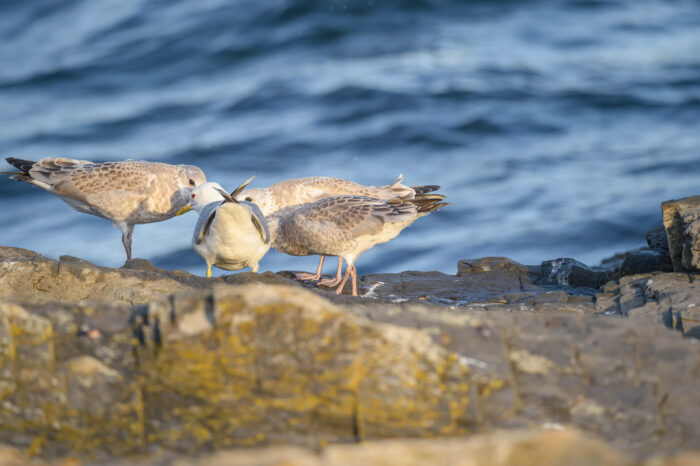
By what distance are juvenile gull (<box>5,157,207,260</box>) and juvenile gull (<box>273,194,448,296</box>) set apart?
1556mm

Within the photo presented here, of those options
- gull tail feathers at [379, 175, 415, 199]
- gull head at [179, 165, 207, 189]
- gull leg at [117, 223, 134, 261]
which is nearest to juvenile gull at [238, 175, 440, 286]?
gull tail feathers at [379, 175, 415, 199]

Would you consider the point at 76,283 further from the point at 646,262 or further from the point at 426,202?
the point at 646,262

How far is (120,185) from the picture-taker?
903cm

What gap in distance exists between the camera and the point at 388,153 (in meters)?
19.1

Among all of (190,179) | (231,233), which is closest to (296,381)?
(231,233)

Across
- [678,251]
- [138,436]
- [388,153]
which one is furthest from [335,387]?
[388,153]

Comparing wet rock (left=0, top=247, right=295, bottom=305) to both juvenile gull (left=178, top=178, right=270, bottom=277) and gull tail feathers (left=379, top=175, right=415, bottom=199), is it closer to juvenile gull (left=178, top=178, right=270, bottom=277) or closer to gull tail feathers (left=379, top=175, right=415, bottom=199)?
juvenile gull (left=178, top=178, right=270, bottom=277)

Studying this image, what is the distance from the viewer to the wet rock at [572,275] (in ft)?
25.6

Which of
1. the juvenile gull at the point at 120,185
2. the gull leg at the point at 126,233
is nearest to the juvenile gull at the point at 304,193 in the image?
the juvenile gull at the point at 120,185

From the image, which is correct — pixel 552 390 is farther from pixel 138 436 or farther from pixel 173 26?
pixel 173 26

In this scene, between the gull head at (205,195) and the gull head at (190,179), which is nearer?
the gull head at (205,195)

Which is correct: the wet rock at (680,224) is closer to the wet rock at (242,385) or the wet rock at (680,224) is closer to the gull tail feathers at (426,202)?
the gull tail feathers at (426,202)

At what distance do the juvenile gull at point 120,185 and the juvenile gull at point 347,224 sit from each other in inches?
61.3

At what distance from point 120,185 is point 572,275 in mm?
4709
